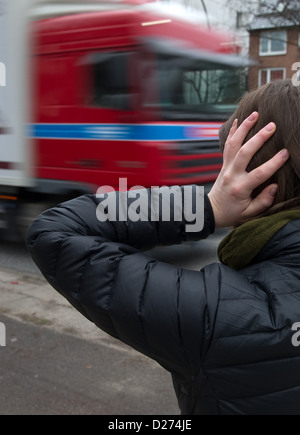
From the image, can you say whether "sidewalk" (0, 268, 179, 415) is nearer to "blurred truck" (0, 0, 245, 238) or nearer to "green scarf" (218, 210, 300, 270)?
"green scarf" (218, 210, 300, 270)

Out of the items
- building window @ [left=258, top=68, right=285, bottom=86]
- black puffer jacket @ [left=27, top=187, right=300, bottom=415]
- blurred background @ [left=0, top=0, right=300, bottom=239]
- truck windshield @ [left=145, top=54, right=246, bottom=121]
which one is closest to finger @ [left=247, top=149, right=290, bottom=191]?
black puffer jacket @ [left=27, top=187, right=300, bottom=415]

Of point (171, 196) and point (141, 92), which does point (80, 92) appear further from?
point (171, 196)

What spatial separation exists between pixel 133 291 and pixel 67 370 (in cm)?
259

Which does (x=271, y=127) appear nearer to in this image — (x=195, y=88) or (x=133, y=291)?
(x=133, y=291)

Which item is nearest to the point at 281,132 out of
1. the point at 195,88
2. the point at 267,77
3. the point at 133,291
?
the point at 133,291

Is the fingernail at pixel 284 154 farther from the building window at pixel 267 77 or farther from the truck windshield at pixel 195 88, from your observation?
the truck windshield at pixel 195 88

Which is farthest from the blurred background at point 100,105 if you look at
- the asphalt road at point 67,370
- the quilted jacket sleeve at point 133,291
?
the quilted jacket sleeve at point 133,291

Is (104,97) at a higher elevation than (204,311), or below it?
higher

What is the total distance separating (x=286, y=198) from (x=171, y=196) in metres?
0.29

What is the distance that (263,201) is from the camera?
3.60 feet

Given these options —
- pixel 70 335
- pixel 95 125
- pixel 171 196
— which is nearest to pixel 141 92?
pixel 95 125

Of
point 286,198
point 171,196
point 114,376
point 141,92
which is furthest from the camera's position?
point 141,92

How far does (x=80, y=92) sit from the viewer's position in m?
6.24

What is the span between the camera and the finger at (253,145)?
40.3 inches
